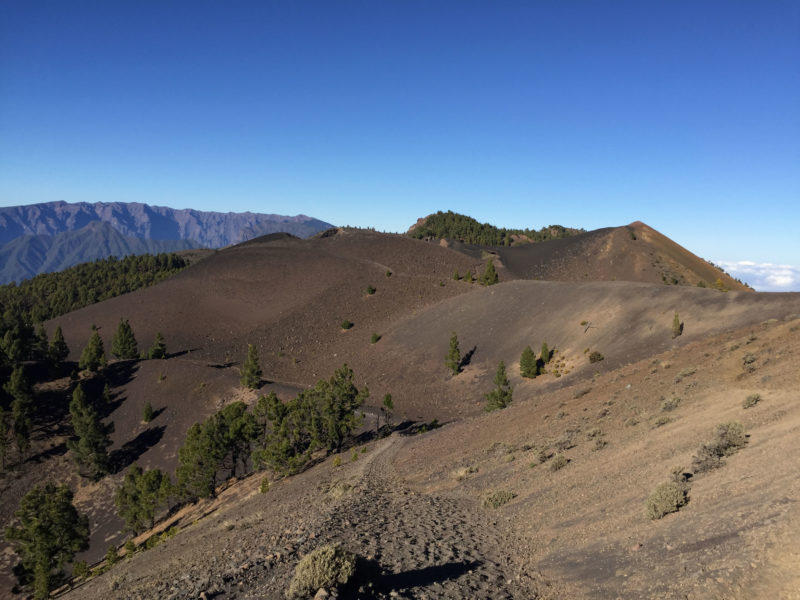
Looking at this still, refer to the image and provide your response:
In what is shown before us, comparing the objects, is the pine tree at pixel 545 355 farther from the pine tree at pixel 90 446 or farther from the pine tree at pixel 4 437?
the pine tree at pixel 4 437

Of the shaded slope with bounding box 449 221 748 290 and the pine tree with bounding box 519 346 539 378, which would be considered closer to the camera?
the pine tree with bounding box 519 346 539 378

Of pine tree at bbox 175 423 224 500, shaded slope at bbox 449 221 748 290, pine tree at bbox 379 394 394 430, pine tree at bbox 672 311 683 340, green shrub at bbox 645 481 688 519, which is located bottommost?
pine tree at bbox 175 423 224 500

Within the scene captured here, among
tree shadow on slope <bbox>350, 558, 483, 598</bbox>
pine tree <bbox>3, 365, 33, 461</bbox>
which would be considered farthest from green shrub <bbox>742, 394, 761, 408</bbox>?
pine tree <bbox>3, 365, 33, 461</bbox>

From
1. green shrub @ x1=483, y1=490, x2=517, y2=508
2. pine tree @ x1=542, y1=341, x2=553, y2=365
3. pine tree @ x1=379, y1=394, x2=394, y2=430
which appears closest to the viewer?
green shrub @ x1=483, y1=490, x2=517, y2=508

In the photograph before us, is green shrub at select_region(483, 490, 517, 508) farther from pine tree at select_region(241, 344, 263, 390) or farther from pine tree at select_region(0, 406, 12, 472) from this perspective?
pine tree at select_region(0, 406, 12, 472)

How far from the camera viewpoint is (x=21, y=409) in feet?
184

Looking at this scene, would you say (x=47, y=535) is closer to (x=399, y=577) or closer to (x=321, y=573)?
(x=399, y=577)

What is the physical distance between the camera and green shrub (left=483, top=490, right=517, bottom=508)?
19.5m

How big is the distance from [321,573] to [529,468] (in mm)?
14232

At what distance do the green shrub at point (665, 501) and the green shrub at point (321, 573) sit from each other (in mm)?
8803

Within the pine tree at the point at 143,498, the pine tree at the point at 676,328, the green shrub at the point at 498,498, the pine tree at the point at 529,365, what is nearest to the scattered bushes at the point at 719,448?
the green shrub at the point at 498,498

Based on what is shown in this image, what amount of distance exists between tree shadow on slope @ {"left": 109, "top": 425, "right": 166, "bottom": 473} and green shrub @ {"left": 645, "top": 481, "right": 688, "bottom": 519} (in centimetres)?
5706

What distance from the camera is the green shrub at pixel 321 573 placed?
10.7 meters

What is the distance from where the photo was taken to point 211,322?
97312mm
